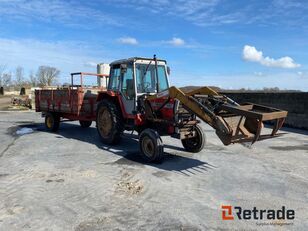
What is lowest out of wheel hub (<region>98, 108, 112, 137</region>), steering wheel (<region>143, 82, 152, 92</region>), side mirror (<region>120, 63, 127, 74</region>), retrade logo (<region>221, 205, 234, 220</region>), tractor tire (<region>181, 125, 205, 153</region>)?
retrade logo (<region>221, 205, 234, 220</region>)

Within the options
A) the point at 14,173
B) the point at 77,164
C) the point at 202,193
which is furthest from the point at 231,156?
the point at 14,173

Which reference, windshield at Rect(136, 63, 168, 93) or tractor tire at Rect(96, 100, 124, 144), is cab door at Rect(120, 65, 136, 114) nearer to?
windshield at Rect(136, 63, 168, 93)

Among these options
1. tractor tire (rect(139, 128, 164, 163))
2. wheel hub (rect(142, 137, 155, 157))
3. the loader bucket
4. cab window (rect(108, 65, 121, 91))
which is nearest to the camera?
the loader bucket

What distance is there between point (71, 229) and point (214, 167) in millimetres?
4093

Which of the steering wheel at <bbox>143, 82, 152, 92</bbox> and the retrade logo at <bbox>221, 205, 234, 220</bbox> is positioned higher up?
the steering wheel at <bbox>143, 82, 152, 92</bbox>

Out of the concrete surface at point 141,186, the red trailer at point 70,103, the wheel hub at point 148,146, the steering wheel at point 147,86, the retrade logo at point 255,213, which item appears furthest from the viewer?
the red trailer at point 70,103

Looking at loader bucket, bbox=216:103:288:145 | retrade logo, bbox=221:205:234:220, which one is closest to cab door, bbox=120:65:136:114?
loader bucket, bbox=216:103:288:145

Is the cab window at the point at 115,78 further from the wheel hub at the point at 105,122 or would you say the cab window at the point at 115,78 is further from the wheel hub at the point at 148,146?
the wheel hub at the point at 148,146

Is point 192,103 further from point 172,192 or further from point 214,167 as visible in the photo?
point 172,192

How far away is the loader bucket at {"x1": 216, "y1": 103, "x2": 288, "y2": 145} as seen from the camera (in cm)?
671

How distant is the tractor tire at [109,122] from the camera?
9922mm

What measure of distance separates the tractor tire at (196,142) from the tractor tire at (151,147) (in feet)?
4.78

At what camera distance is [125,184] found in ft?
21.6

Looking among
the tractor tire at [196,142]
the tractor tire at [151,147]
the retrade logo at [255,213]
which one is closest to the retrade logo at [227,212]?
the retrade logo at [255,213]
